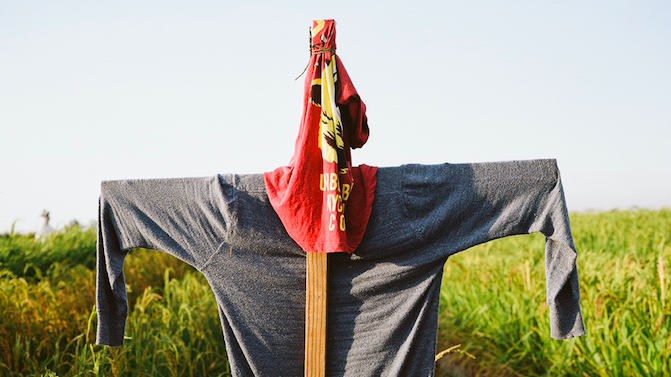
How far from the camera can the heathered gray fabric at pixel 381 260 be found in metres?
2.10

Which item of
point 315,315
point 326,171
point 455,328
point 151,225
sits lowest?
point 455,328

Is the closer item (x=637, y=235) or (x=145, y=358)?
(x=145, y=358)

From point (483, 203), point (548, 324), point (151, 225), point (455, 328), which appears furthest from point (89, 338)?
point (548, 324)

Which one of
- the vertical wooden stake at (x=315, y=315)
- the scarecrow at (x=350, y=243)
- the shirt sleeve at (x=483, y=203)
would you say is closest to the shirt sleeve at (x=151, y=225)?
the scarecrow at (x=350, y=243)

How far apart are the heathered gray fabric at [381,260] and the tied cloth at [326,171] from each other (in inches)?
2.9

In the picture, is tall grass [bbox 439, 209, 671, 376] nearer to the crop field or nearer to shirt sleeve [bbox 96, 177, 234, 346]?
the crop field

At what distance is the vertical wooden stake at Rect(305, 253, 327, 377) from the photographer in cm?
206

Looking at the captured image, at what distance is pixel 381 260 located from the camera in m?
2.14

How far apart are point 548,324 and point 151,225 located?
2.94 metres

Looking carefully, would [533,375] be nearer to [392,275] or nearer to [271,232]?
[392,275]

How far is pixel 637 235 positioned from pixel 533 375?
5.46 metres

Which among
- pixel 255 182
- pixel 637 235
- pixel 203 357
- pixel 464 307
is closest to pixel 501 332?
pixel 464 307

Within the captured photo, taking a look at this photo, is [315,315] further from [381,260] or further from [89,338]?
[89,338]

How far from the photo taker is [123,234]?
2.32 m
